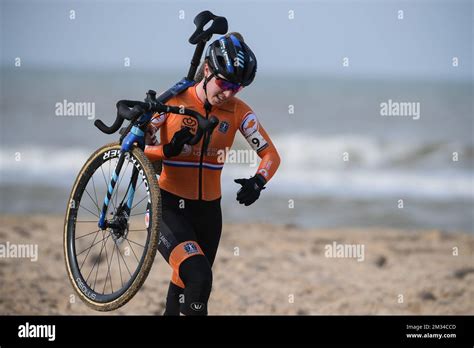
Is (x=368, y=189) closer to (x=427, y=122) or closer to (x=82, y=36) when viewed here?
(x=427, y=122)

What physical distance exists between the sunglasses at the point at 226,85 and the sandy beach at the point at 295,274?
377 centimetres

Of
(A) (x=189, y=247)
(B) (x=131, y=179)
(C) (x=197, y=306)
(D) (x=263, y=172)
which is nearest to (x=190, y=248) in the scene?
(A) (x=189, y=247)

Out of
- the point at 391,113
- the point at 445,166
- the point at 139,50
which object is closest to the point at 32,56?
the point at 139,50

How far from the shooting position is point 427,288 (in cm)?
988

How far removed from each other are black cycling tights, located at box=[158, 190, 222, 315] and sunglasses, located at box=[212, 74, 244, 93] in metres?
0.92

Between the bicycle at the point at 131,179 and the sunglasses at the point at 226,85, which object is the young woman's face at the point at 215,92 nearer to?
the sunglasses at the point at 226,85

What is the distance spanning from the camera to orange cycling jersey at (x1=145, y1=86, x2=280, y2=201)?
5805mm

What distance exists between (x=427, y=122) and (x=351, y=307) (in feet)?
81.8

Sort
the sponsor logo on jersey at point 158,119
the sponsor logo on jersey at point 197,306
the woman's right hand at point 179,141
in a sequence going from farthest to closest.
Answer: the sponsor logo on jersey at point 158,119 → the woman's right hand at point 179,141 → the sponsor logo on jersey at point 197,306

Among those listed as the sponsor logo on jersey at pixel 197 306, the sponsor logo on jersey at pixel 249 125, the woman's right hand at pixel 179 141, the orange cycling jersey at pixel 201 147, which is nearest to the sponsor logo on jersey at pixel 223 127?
the orange cycling jersey at pixel 201 147

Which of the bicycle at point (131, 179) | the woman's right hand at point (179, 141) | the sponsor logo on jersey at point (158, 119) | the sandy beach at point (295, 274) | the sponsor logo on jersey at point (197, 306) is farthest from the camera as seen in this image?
the sandy beach at point (295, 274)

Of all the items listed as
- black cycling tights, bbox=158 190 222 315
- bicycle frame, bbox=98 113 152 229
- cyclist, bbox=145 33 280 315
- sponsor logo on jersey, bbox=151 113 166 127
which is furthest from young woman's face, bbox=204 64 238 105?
black cycling tights, bbox=158 190 222 315

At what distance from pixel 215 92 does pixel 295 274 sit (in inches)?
212

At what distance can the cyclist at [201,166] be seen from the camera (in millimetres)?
5508
